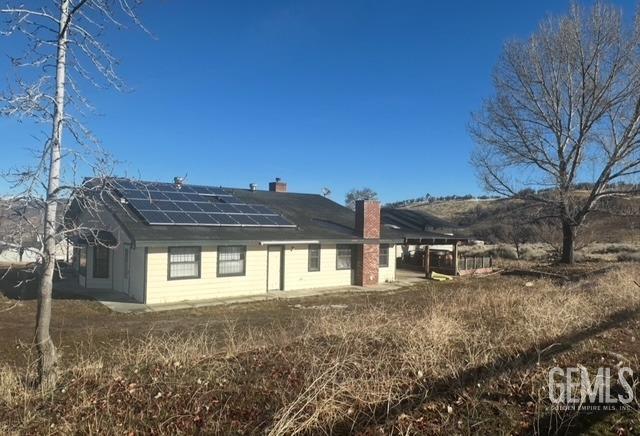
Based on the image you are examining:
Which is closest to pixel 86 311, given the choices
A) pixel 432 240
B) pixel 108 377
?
pixel 108 377

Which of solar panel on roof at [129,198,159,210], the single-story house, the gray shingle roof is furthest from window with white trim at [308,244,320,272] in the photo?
solar panel on roof at [129,198,159,210]

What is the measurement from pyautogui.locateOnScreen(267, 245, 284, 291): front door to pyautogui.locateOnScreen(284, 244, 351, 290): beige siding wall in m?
0.24

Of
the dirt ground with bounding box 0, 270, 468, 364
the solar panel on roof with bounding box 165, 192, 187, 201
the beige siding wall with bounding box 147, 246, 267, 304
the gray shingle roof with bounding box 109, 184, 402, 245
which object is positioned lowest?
the dirt ground with bounding box 0, 270, 468, 364

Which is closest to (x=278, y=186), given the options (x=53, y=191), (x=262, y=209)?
(x=262, y=209)

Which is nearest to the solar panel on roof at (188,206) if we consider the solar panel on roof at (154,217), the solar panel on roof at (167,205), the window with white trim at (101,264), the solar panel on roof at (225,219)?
the solar panel on roof at (167,205)

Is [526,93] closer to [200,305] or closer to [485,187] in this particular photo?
[485,187]

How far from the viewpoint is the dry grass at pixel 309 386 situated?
4.09 meters

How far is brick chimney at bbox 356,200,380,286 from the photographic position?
2125 centimetres

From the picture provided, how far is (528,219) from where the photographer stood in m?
32.0

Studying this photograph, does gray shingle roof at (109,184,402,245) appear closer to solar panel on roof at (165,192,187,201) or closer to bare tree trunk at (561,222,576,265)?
solar panel on roof at (165,192,187,201)

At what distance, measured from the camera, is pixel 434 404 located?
433 centimetres

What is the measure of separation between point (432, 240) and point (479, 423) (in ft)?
74.7

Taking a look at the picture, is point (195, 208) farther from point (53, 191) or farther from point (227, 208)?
point (53, 191)

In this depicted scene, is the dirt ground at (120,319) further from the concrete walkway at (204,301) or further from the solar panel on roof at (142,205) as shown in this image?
the solar panel on roof at (142,205)
